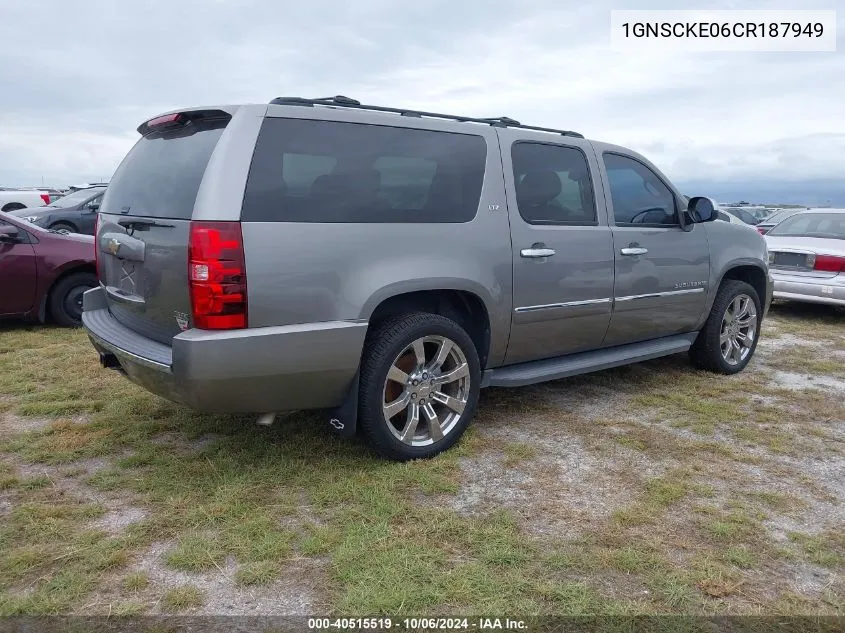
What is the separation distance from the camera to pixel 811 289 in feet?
26.6

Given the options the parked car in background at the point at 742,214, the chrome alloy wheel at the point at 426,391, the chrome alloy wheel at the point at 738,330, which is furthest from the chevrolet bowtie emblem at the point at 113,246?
the parked car in background at the point at 742,214

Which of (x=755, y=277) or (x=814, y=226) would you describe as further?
(x=814, y=226)

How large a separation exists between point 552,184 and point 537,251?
0.54m

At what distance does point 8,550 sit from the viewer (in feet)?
9.05

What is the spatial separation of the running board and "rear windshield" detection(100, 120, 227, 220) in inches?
77.8

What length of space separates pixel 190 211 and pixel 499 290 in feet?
5.72

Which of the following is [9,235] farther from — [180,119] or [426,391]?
[426,391]

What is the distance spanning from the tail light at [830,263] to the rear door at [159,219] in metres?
7.49

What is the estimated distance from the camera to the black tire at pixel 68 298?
273 inches

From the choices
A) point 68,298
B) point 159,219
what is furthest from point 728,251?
point 68,298

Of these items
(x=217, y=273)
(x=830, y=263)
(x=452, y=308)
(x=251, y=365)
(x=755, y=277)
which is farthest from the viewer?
(x=830, y=263)

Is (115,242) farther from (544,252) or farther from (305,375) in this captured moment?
(544,252)

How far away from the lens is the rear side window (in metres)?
3.18

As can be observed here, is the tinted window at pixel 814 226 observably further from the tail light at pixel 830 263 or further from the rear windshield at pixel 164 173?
the rear windshield at pixel 164 173
